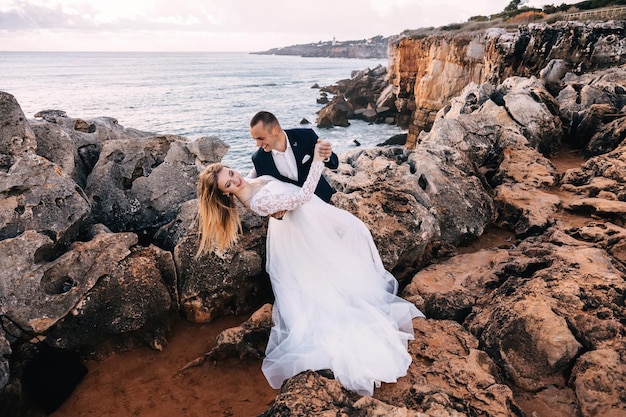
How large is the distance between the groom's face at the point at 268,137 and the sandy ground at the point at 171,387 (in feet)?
7.54

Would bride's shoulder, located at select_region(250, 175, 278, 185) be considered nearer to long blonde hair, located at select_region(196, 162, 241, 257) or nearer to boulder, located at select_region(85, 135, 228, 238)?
long blonde hair, located at select_region(196, 162, 241, 257)

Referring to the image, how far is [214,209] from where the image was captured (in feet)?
12.6

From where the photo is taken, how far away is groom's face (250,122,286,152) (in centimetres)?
383

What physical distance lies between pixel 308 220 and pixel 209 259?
57.5 inches

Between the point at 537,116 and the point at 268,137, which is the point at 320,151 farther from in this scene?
the point at 537,116

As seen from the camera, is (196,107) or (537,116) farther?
(196,107)

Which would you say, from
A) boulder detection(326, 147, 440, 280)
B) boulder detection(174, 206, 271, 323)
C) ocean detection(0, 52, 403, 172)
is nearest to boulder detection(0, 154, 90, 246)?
boulder detection(174, 206, 271, 323)

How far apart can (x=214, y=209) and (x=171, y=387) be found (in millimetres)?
1829

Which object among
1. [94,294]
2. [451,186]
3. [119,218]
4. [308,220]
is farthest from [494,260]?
[119,218]

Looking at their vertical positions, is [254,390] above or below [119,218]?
below

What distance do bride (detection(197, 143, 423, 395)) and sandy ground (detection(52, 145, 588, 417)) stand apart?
0.46 meters

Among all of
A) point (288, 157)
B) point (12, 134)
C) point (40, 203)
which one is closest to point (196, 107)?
point (12, 134)

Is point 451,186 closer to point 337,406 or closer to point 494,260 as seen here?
point 494,260

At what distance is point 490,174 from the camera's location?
25.9 ft
